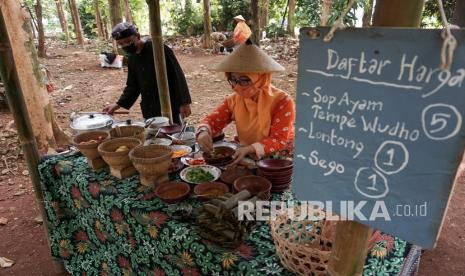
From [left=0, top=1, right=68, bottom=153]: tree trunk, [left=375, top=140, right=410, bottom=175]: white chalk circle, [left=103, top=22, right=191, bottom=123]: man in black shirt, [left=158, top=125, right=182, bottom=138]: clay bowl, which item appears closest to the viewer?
[left=375, top=140, right=410, bottom=175]: white chalk circle

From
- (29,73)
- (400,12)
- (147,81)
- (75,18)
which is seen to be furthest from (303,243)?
(75,18)

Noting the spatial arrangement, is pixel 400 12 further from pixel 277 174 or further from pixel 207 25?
pixel 207 25

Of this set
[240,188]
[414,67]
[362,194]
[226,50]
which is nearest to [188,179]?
[240,188]

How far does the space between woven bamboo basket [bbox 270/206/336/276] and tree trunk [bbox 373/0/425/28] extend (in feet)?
2.80

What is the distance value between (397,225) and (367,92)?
421mm

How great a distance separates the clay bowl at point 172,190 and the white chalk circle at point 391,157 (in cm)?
126

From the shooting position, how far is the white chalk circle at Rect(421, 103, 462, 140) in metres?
0.83

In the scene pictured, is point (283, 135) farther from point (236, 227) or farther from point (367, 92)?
point (367, 92)

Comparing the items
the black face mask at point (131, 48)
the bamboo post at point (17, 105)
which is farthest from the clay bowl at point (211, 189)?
the black face mask at point (131, 48)

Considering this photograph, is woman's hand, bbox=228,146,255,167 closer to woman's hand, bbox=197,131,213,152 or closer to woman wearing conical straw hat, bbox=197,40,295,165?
woman wearing conical straw hat, bbox=197,40,295,165

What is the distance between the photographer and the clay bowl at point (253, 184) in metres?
1.91

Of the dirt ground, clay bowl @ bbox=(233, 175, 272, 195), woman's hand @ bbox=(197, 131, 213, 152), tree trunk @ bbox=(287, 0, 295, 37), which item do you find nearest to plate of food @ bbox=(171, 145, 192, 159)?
woman's hand @ bbox=(197, 131, 213, 152)

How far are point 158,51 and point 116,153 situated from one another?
1726 millimetres

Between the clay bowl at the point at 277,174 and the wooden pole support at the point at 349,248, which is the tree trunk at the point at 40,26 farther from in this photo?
the wooden pole support at the point at 349,248
